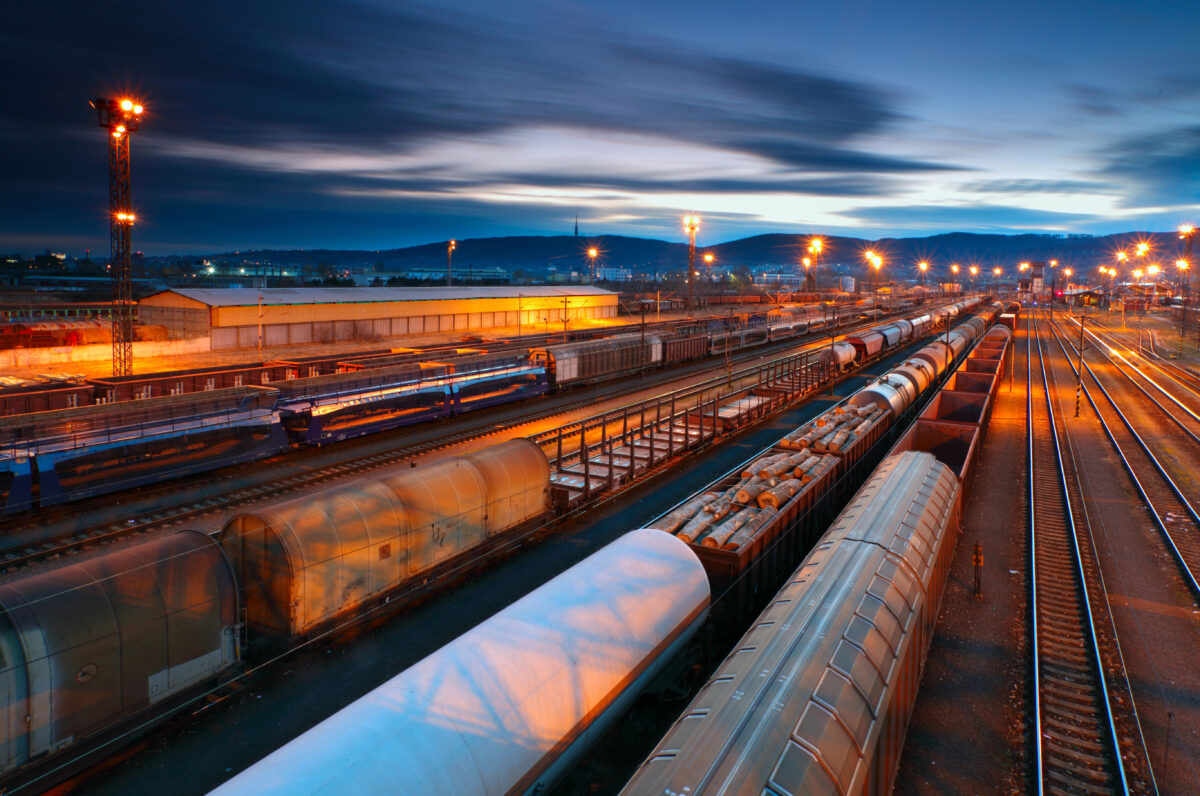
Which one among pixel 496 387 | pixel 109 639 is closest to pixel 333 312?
pixel 496 387

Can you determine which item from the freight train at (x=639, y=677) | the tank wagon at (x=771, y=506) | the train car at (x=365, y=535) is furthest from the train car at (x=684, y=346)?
the freight train at (x=639, y=677)

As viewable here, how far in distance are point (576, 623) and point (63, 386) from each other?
3709 centimetres

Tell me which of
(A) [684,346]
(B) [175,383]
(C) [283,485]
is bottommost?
(C) [283,485]

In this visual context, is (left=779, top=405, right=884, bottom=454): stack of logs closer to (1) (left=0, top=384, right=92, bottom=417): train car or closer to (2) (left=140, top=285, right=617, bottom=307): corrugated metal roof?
(1) (left=0, top=384, right=92, bottom=417): train car

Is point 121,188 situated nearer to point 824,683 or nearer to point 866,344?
point 824,683

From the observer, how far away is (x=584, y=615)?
35.1 feet

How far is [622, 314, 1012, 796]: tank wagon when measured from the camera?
7.64 m

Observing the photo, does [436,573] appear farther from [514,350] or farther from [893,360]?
[893,360]

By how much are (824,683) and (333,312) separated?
74.3m

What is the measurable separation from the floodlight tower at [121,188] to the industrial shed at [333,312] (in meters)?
15.1

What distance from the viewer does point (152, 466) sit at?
981 inches

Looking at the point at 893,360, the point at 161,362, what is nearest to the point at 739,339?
the point at 893,360

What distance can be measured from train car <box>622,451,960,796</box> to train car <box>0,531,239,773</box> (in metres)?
8.98

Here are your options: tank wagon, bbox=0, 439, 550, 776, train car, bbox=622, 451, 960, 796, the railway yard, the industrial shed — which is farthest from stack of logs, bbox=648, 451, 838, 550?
the industrial shed
